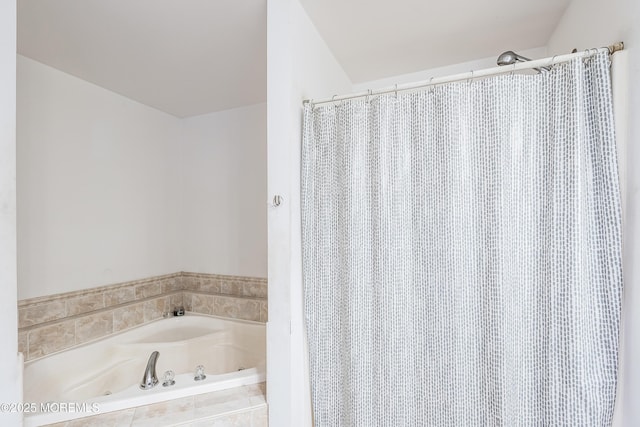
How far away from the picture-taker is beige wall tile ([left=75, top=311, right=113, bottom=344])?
74.6 inches

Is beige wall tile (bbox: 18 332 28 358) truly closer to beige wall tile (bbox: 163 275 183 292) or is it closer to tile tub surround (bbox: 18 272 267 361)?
tile tub surround (bbox: 18 272 267 361)

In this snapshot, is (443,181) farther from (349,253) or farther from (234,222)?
(234,222)

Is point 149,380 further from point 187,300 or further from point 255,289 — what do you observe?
point 187,300

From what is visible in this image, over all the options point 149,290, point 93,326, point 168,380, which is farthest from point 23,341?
point 168,380

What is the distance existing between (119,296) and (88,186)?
82 cm

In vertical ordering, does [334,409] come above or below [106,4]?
below

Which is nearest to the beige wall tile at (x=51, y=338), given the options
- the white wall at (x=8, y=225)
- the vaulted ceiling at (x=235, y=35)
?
the white wall at (x=8, y=225)

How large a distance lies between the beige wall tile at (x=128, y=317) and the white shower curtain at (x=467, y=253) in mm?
1627

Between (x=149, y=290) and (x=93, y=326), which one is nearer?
(x=93, y=326)

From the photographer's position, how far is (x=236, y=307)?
2.41 m

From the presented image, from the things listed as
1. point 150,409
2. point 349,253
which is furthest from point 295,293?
point 150,409

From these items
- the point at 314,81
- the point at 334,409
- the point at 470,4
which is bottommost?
the point at 334,409

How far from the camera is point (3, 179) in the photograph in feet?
3.01

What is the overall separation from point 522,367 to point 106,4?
2254 mm
